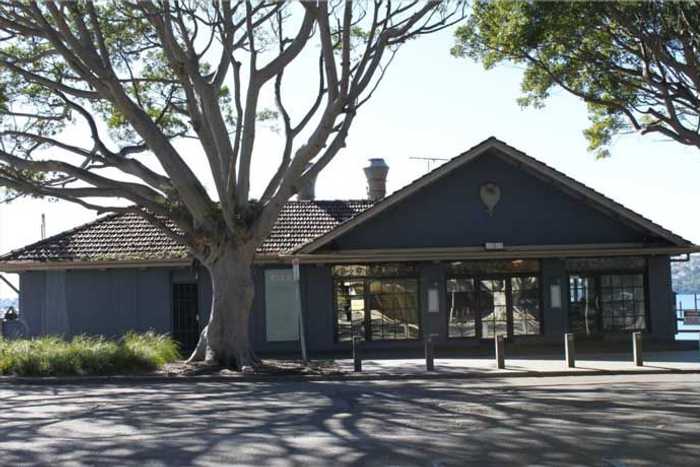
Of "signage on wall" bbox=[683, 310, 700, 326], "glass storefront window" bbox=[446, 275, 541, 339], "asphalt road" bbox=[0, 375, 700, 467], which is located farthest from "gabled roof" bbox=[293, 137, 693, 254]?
"asphalt road" bbox=[0, 375, 700, 467]

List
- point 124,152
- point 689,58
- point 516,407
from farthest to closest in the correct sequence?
point 124,152 < point 689,58 < point 516,407

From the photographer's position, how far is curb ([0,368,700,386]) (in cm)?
1880

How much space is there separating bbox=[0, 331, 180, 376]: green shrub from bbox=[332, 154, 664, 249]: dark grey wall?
7977 mm

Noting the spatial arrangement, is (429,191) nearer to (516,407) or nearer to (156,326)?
(156,326)

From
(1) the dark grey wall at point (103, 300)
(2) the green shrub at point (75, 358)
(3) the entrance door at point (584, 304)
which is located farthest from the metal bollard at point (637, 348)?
(1) the dark grey wall at point (103, 300)

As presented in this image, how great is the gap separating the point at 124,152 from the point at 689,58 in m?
13.1

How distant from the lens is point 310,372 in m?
19.7

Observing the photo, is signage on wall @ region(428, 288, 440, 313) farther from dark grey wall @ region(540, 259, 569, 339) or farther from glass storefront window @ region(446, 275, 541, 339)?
dark grey wall @ region(540, 259, 569, 339)

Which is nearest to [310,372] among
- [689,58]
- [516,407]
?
[516,407]

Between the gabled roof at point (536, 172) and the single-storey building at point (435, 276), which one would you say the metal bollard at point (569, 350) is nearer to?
the single-storey building at point (435, 276)

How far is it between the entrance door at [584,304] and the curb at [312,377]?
696 cm

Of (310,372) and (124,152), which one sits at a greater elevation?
(124,152)

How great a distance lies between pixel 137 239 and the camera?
26.6m

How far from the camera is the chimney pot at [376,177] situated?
97.2 ft
